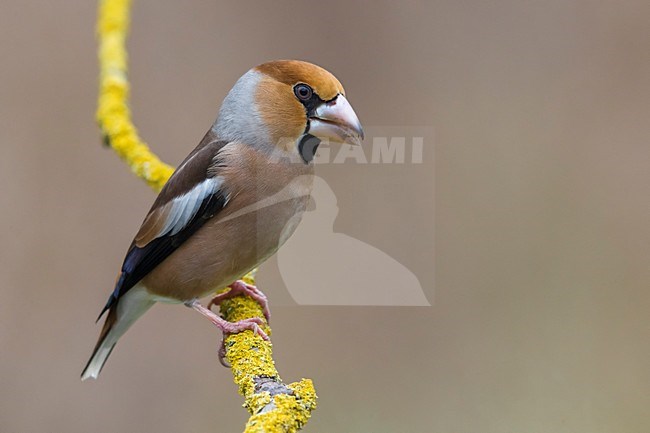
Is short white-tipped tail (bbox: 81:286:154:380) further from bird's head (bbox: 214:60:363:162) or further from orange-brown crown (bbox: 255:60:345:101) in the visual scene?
orange-brown crown (bbox: 255:60:345:101)

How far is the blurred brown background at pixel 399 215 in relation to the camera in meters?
5.00

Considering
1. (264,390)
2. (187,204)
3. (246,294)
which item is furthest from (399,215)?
(264,390)

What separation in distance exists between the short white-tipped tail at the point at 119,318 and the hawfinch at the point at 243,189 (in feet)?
0.32

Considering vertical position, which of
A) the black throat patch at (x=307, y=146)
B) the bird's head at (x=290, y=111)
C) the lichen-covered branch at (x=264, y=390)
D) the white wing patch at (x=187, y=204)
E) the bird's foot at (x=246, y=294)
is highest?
the bird's head at (x=290, y=111)

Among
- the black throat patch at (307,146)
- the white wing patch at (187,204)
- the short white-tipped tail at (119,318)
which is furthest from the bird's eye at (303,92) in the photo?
the short white-tipped tail at (119,318)

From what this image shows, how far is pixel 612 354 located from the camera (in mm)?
5078

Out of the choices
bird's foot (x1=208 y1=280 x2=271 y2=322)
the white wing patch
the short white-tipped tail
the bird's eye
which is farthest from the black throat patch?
the short white-tipped tail

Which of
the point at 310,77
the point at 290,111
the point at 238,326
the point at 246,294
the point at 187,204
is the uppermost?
the point at 310,77

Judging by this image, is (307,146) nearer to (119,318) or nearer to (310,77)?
(310,77)

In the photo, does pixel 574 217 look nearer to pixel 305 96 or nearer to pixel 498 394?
pixel 498 394

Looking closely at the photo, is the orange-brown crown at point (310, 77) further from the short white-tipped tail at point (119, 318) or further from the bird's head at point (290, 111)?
the short white-tipped tail at point (119, 318)

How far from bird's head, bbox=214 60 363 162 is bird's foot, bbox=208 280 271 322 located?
0.60 meters

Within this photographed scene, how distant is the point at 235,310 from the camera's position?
333cm

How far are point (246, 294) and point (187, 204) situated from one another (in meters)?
0.47
